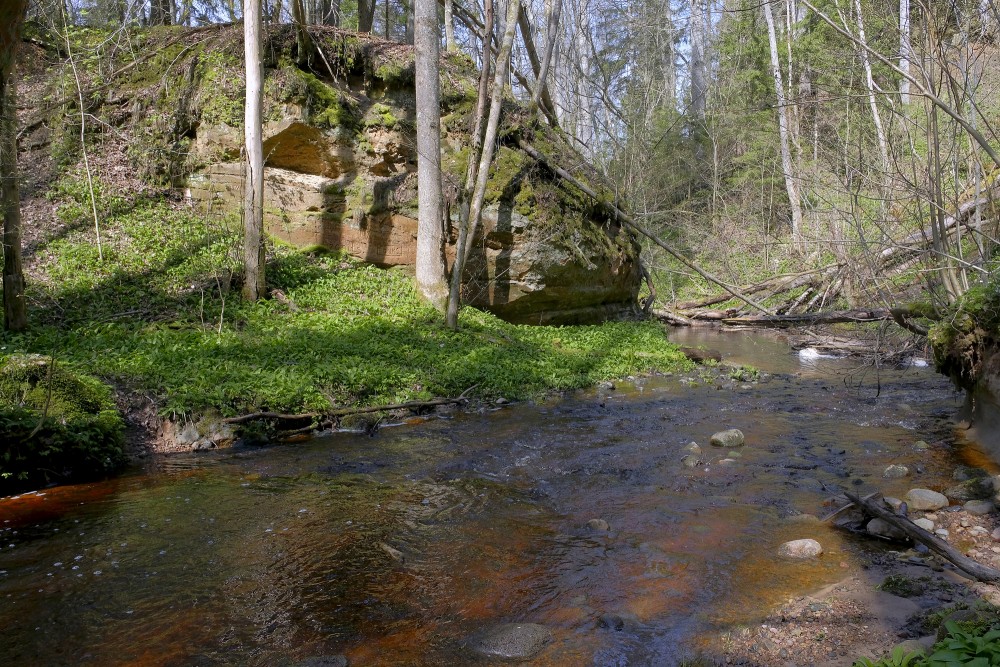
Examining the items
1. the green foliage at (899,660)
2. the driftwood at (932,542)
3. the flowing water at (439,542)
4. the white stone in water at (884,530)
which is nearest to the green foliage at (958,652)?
the green foliage at (899,660)

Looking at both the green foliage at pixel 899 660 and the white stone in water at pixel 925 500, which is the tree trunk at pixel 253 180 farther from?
the green foliage at pixel 899 660

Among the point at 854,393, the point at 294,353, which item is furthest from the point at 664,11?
the point at 294,353

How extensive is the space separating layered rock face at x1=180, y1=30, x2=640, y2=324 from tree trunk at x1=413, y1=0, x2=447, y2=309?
1.30m

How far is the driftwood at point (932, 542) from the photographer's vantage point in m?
4.20

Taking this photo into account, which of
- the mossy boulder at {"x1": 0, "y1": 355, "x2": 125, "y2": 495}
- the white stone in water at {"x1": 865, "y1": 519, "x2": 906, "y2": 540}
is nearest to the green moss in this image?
the mossy boulder at {"x1": 0, "y1": 355, "x2": 125, "y2": 495}

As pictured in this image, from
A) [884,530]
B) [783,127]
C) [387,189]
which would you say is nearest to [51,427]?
[884,530]

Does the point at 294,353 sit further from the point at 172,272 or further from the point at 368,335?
the point at 172,272

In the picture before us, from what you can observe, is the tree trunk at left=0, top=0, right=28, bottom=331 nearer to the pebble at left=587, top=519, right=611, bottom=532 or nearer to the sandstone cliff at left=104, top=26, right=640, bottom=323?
the sandstone cliff at left=104, top=26, right=640, bottom=323

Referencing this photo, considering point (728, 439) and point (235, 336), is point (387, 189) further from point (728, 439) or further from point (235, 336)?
point (728, 439)

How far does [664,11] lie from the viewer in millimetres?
36406

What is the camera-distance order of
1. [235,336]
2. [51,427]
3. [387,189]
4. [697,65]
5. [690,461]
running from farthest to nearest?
[697,65], [387,189], [235,336], [690,461], [51,427]

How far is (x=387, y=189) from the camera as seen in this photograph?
15.5 m

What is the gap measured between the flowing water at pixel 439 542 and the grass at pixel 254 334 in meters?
1.14

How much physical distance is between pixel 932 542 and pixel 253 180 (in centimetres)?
1153
